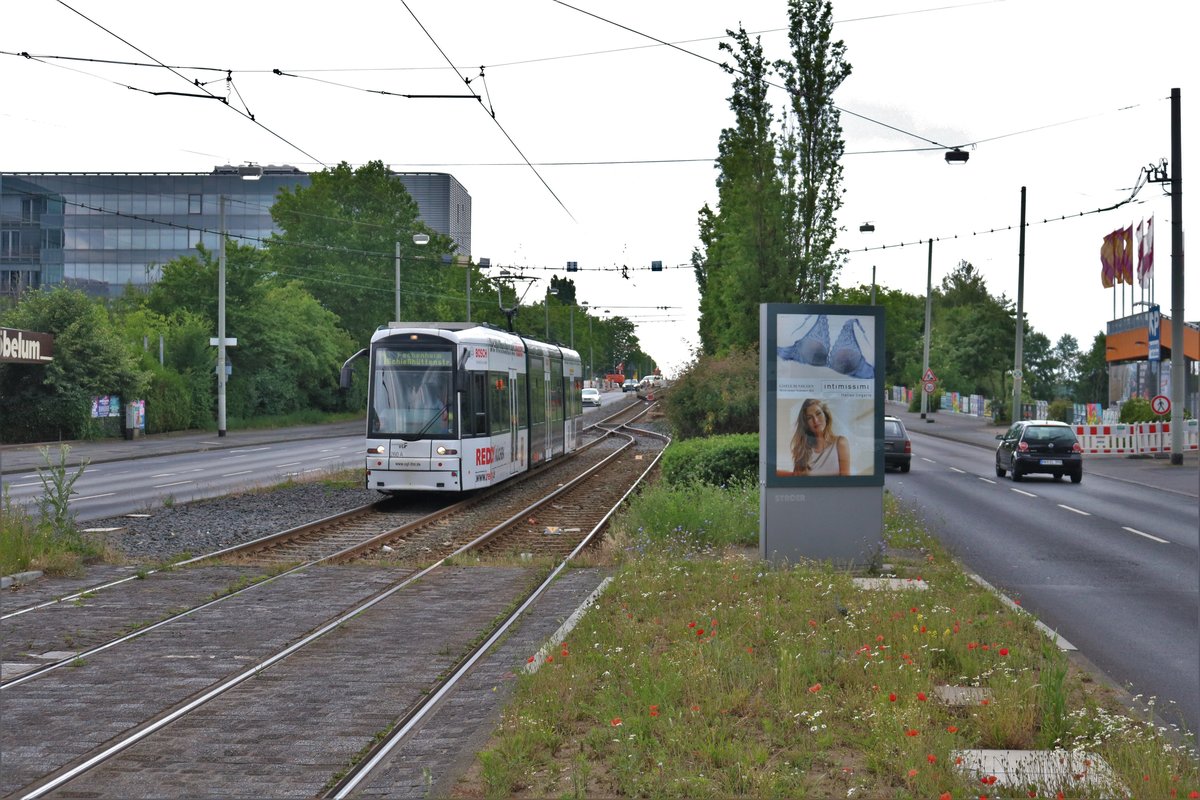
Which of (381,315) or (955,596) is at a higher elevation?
(381,315)

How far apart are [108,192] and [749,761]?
11765 cm

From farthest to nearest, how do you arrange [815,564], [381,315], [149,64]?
[381,315]
[149,64]
[815,564]

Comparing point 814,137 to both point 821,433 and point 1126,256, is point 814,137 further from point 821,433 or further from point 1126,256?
point 1126,256

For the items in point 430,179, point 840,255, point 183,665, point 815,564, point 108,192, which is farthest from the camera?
point 430,179

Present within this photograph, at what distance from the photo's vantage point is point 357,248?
72438 millimetres

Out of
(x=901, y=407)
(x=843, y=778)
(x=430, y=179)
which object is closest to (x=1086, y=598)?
(x=843, y=778)

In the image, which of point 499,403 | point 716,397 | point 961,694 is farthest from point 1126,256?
point 961,694

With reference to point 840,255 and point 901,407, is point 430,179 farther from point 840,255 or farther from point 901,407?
point 840,255

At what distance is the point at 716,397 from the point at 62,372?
25610 millimetres

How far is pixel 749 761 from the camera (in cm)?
654

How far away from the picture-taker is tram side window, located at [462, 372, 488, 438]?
2342 centimetres

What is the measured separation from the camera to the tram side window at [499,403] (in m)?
25.0

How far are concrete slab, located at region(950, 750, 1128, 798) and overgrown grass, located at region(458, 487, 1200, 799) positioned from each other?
1.7 inches

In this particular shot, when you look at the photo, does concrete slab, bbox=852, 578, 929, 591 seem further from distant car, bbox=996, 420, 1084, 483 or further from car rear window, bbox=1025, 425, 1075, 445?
car rear window, bbox=1025, 425, 1075, 445
